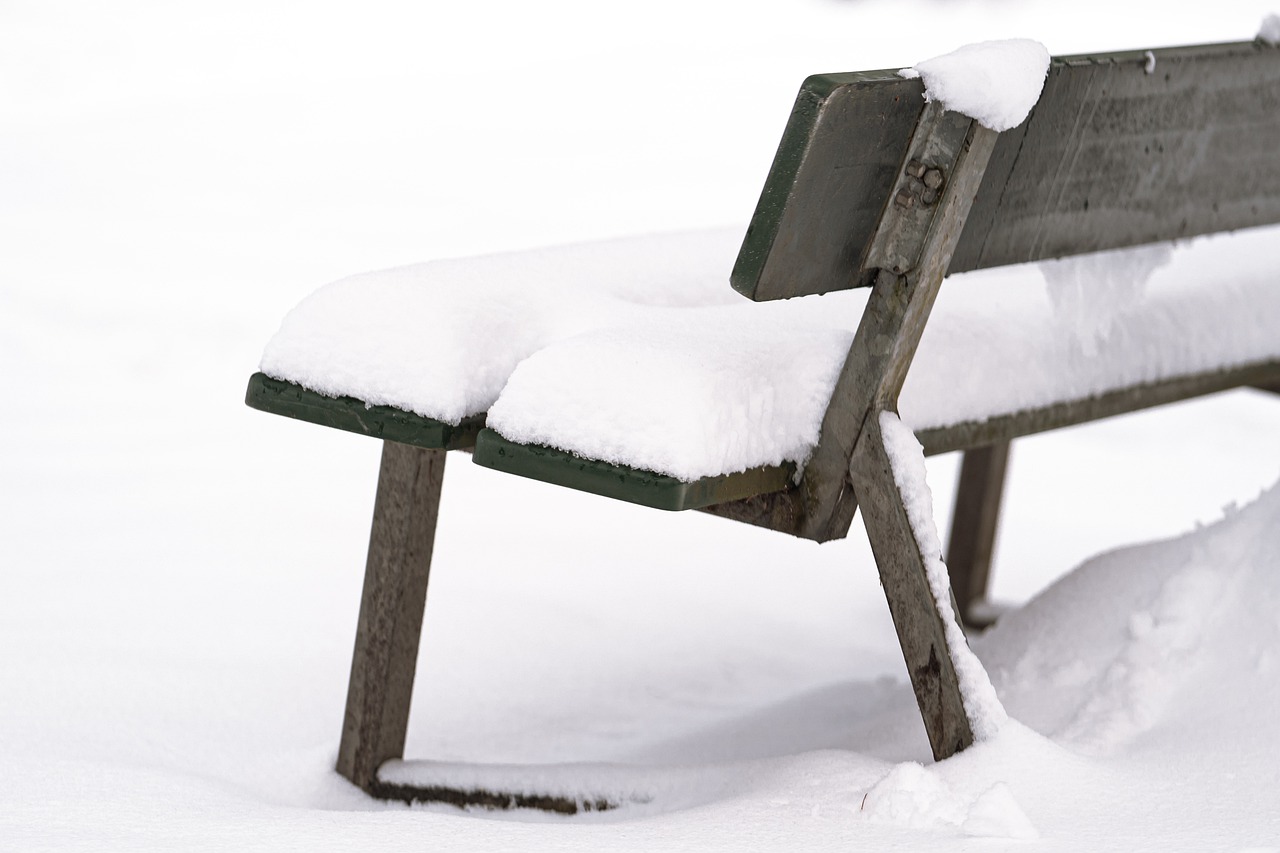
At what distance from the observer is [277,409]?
2.32m

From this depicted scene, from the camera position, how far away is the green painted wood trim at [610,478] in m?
2.01

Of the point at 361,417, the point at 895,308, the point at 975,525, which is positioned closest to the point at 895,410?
the point at 895,308

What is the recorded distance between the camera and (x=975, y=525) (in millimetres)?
4566

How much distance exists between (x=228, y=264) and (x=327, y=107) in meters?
4.15

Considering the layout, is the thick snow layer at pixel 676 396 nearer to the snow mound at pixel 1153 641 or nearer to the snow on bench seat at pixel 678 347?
the snow on bench seat at pixel 678 347

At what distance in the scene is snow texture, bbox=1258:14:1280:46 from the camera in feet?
8.59

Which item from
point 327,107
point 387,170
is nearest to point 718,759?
point 387,170

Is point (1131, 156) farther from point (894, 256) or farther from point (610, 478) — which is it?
point (610, 478)

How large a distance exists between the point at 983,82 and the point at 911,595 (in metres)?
0.64

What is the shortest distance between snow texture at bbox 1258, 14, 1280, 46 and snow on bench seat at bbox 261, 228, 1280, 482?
1.17ft

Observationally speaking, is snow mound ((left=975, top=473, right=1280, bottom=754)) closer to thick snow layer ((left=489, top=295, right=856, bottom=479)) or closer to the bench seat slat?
the bench seat slat

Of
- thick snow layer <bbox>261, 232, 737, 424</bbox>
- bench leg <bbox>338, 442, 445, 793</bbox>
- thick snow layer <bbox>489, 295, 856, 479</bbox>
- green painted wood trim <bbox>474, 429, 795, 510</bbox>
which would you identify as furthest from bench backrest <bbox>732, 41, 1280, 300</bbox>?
bench leg <bbox>338, 442, 445, 793</bbox>

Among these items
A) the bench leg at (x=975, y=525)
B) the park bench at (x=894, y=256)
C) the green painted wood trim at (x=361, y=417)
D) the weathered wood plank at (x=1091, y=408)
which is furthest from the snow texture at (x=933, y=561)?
the bench leg at (x=975, y=525)

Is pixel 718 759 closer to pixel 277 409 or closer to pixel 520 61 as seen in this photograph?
pixel 277 409
